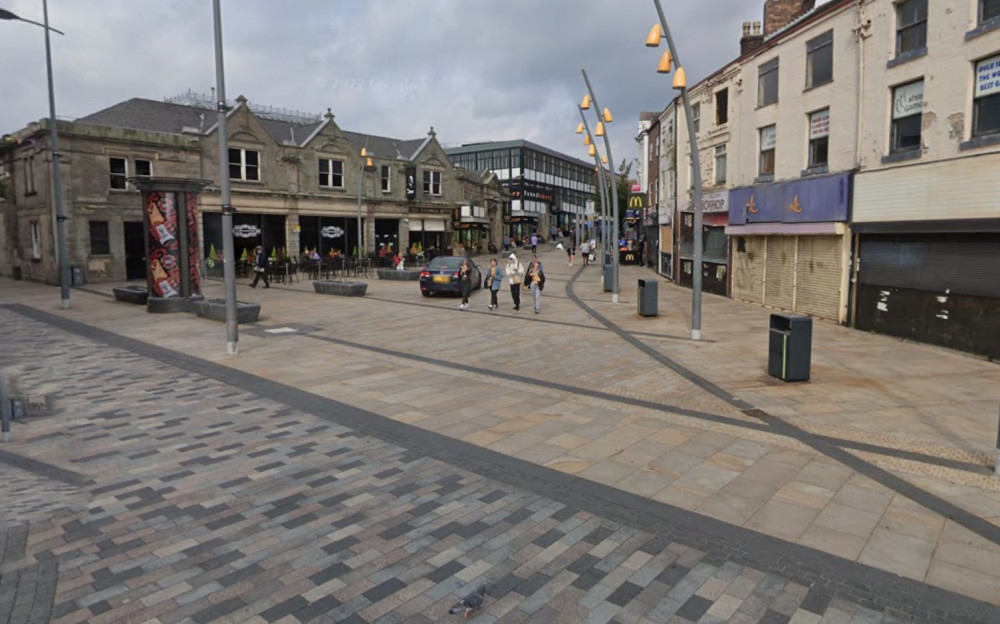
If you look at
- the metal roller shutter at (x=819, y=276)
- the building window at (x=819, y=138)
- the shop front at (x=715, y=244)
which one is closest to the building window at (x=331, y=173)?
the shop front at (x=715, y=244)

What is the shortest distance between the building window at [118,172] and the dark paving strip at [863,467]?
29904 millimetres

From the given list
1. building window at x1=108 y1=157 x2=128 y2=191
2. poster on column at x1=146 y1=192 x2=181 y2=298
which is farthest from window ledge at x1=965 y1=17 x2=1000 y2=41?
building window at x1=108 y1=157 x2=128 y2=191

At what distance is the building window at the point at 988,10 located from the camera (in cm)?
1205

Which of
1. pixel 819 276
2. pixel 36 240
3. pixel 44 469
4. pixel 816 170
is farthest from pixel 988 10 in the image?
pixel 36 240

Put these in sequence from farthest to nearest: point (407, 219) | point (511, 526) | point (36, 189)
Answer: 1. point (407, 219)
2. point (36, 189)
3. point (511, 526)

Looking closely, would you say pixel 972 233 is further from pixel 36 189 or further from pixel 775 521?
pixel 36 189

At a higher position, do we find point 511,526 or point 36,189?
point 36,189

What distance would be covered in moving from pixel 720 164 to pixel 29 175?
32402mm

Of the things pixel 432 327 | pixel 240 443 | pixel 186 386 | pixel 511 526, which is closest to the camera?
pixel 511 526

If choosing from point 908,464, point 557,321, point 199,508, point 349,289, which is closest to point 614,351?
point 557,321

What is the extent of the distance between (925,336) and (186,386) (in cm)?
1460

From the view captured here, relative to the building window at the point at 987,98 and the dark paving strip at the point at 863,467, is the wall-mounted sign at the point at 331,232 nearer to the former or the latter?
the dark paving strip at the point at 863,467

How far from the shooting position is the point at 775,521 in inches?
207

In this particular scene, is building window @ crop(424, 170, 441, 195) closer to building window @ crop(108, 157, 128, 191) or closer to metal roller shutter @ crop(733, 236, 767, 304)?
building window @ crop(108, 157, 128, 191)
